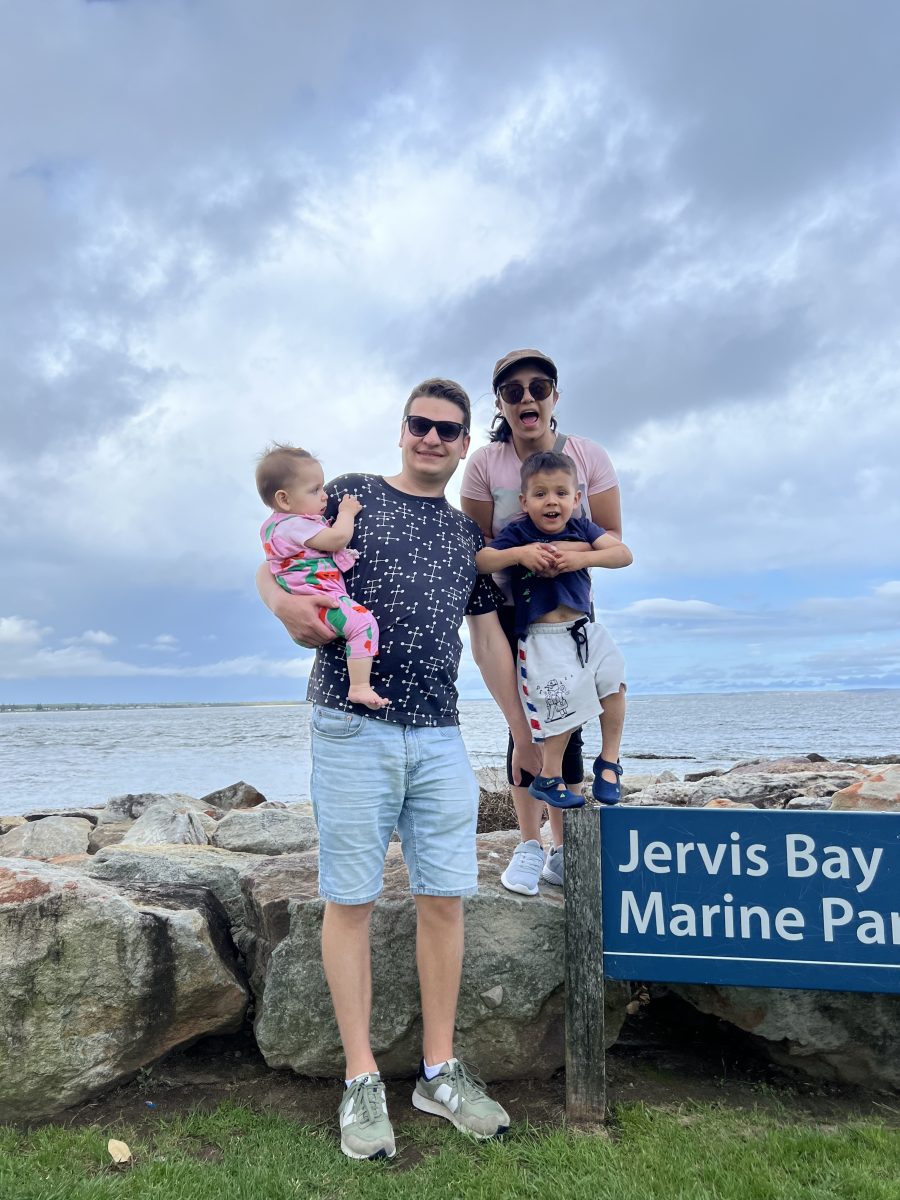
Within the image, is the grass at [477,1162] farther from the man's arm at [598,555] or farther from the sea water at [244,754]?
the sea water at [244,754]

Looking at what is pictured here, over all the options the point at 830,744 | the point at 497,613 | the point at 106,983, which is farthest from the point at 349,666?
the point at 830,744

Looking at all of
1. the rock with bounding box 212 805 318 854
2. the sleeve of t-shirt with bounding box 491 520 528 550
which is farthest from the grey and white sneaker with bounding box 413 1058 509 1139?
the rock with bounding box 212 805 318 854

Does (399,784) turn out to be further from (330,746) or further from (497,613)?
(497,613)

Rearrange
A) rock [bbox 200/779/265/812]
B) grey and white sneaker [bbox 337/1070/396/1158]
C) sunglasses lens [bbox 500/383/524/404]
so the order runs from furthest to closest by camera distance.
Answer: rock [bbox 200/779/265/812], sunglasses lens [bbox 500/383/524/404], grey and white sneaker [bbox 337/1070/396/1158]

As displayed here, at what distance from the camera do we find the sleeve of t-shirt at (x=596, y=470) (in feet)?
13.1

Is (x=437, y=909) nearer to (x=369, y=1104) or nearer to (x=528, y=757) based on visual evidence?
(x=369, y=1104)

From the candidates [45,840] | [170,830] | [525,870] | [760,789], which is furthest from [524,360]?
[45,840]

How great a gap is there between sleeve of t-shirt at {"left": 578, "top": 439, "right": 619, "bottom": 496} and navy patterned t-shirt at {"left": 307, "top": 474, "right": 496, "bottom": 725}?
0.75 meters

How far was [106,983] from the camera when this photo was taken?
3510 mm

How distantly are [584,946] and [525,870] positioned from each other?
54cm

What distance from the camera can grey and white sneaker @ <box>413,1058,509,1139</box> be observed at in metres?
3.17

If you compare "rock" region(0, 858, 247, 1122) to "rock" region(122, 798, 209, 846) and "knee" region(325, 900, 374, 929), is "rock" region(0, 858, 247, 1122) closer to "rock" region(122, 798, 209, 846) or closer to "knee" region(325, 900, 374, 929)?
"knee" region(325, 900, 374, 929)

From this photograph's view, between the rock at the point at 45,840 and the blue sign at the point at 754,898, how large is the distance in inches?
300

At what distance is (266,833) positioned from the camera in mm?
7008
